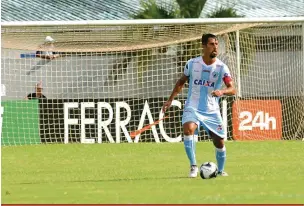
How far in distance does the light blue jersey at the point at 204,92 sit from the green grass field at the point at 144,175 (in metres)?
0.83

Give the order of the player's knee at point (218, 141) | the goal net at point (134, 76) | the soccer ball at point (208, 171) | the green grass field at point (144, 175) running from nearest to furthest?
1. the green grass field at point (144, 175)
2. the soccer ball at point (208, 171)
3. the player's knee at point (218, 141)
4. the goal net at point (134, 76)

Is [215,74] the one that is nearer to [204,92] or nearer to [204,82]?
[204,82]

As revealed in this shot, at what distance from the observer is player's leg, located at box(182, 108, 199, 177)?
51.9 feet

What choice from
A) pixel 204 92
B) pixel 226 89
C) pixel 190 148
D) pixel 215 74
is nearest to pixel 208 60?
pixel 215 74

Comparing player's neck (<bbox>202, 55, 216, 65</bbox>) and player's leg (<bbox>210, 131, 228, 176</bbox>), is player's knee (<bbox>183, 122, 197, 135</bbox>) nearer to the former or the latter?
player's leg (<bbox>210, 131, 228, 176</bbox>)

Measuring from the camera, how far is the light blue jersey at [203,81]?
16094 mm

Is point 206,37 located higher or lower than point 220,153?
higher

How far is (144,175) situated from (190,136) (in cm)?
105

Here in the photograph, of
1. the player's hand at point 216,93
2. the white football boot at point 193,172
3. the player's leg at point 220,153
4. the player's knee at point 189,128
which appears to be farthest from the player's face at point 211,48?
the white football boot at point 193,172

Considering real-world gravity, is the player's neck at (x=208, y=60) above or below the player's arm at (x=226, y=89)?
above

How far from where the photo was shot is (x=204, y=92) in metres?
16.2

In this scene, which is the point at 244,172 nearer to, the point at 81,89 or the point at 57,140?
the point at 57,140

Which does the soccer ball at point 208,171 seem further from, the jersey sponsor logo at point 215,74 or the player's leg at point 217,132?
the jersey sponsor logo at point 215,74

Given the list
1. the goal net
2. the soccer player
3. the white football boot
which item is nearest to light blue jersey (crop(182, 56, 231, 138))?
the soccer player
